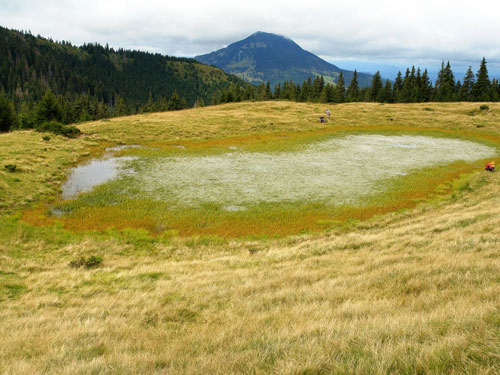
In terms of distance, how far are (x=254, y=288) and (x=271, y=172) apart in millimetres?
20623

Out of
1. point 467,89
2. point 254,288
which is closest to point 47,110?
point 254,288

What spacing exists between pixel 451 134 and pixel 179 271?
187 ft

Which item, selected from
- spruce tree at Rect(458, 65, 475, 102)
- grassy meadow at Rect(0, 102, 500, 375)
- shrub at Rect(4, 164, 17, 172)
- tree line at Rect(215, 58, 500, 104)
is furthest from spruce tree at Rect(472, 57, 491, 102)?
shrub at Rect(4, 164, 17, 172)

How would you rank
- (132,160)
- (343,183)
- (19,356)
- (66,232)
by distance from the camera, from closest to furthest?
(19,356)
(66,232)
(343,183)
(132,160)

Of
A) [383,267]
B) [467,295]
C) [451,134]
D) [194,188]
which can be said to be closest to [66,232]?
[194,188]

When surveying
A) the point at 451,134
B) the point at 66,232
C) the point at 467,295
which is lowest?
the point at 66,232

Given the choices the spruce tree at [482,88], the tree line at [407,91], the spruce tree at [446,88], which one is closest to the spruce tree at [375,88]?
the tree line at [407,91]

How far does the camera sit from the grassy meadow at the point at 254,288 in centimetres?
460

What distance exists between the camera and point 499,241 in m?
11.0

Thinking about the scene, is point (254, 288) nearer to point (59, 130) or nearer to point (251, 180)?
point (251, 180)

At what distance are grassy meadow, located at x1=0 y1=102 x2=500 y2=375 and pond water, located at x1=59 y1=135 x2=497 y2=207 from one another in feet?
7.98

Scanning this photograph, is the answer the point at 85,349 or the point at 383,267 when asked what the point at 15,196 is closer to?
the point at 85,349

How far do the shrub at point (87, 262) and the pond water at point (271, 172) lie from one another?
27.5ft

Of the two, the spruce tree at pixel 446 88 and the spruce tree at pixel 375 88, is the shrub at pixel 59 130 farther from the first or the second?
the spruce tree at pixel 446 88
